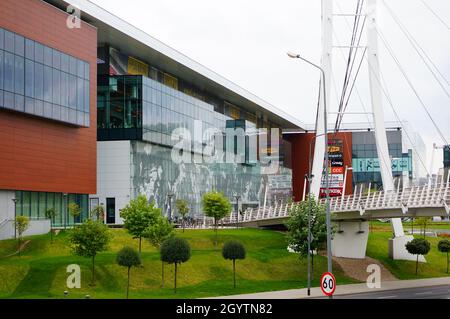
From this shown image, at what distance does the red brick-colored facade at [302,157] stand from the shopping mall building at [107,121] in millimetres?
14422

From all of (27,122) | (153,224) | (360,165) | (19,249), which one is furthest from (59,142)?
(360,165)

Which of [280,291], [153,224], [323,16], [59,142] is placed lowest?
[280,291]

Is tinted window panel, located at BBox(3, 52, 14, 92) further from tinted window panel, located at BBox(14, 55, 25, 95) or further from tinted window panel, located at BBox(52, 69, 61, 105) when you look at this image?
tinted window panel, located at BBox(52, 69, 61, 105)

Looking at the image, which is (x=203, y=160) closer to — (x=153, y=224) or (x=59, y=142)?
(x=59, y=142)

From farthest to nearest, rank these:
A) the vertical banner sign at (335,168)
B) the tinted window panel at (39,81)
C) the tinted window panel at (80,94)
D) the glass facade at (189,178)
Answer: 1. the vertical banner sign at (335,168)
2. the glass facade at (189,178)
3. the tinted window panel at (80,94)
4. the tinted window panel at (39,81)

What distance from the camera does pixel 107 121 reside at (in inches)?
3027

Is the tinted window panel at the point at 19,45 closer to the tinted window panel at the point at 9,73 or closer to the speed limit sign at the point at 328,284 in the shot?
the tinted window panel at the point at 9,73

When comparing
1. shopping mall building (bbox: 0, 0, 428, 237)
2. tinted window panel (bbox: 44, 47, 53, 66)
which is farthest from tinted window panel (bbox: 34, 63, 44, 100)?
tinted window panel (bbox: 44, 47, 53, 66)

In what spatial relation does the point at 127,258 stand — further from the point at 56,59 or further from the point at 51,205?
the point at 56,59

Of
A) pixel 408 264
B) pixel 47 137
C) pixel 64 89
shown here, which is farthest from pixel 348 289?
pixel 64 89

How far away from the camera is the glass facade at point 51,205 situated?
59469 millimetres

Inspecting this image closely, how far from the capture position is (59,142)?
208 ft

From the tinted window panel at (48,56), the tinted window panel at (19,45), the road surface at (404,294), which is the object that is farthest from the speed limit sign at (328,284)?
the tinted window panel at (48,56)
